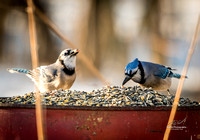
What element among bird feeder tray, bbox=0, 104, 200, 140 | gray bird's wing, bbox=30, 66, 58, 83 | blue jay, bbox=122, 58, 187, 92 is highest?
gray bird's wing, bbox=30, 66, 58, 83

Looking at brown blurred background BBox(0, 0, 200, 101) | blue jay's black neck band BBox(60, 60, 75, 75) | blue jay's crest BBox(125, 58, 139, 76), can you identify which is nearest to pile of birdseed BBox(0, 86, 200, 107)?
blue jay's crest BBox(125, 58, 139, 76)

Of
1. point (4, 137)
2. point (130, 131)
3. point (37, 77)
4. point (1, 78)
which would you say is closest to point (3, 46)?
point (1, 78)

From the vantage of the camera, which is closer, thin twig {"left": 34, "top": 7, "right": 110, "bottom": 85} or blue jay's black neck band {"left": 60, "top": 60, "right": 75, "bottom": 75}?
thin twig {"left": 34, "top": 7, "right": 110, "bottom": 85}

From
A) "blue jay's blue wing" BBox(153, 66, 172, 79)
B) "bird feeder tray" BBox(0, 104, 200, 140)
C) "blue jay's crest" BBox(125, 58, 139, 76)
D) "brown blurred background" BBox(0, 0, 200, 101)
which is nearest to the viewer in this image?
"bird feeder tray" BBox(0, 104, 200, 140)

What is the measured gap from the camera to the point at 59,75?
7.59 feet

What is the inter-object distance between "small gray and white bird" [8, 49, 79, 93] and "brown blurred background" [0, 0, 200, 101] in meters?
0.90

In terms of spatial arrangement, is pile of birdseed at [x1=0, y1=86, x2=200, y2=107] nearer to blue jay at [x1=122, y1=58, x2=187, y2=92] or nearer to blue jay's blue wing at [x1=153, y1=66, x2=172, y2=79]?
blue jay at [x1=122, y1=58, x2=187, y2=92]

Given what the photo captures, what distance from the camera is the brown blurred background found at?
339 cm

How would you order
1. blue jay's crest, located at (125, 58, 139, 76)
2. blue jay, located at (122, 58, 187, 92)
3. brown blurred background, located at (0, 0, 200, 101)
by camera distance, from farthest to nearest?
brown blurred background, located at (0, 0, 200, 101), blue jay, located at (122, 58, 187, 92), blue jay's crest, located at (125, 58, 139, 76)

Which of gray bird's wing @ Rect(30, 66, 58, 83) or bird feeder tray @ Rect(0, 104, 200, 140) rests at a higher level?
gray bird's wing @ Rect(30, 66, 58, 83)

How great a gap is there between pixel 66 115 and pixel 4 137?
33 cm

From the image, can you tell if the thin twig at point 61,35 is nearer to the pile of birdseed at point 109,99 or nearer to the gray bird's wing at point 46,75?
the pile of birdseed at point 109,99

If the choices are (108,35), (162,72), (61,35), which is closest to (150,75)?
(162,72)

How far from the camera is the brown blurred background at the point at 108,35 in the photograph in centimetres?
339
